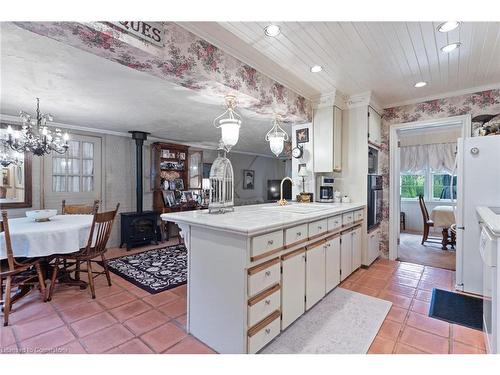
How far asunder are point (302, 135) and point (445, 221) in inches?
130

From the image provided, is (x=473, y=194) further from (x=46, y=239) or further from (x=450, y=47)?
(x=46, y=239)

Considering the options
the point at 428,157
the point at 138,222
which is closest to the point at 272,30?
the point at 138,222

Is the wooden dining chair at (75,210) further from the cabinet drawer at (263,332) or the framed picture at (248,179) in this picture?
the framed picture at (248,179)

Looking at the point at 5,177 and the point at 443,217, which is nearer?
the point at 5,177

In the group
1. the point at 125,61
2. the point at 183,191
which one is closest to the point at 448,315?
the point at 125,61

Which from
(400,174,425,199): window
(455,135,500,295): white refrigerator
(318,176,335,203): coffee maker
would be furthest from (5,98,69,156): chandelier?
(400,174,425,199): window

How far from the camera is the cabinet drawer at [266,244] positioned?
1477mm

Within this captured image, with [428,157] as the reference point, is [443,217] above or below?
below

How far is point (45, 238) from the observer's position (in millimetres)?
2283

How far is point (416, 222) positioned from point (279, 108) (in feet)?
16.7
